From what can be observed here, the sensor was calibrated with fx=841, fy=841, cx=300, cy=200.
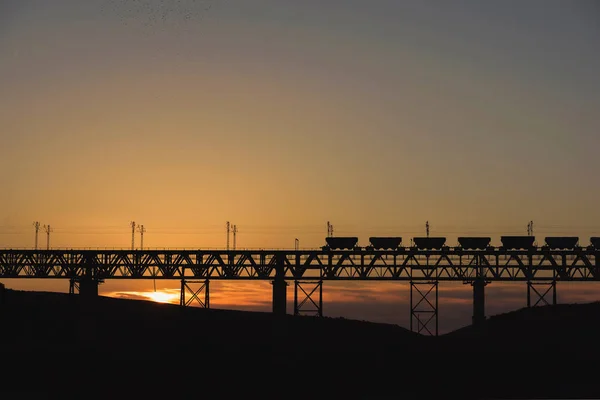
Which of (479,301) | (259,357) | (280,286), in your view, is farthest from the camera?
(280,286)

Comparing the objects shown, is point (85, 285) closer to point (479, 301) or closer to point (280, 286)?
point (280, 286)

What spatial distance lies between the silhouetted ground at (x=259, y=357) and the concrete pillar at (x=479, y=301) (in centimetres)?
2401

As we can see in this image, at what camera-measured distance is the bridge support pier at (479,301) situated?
115438 millimetres

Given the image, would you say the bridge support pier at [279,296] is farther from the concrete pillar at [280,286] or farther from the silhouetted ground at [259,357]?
the silhouetted ground at [259,357]

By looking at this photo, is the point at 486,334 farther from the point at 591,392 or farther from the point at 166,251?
the point at 166,251

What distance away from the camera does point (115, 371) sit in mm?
58031

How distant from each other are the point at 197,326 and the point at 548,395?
32471 mm

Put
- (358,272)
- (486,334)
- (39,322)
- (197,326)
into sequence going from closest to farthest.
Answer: (39,322)
(197,326)
(486,334)
(358,272)

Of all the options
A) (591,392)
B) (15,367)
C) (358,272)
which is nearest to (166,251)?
(358,272)

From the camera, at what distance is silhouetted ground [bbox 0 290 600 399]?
56875 mm

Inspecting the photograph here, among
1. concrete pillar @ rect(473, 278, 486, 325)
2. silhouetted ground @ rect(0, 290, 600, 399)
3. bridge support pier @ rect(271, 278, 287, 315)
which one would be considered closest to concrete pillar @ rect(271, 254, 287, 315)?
bridge support pier @ rect(271, 278, 287, 315)

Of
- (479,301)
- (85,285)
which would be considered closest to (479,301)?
(479,301)

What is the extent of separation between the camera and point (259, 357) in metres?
65.9

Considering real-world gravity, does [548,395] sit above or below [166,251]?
below
